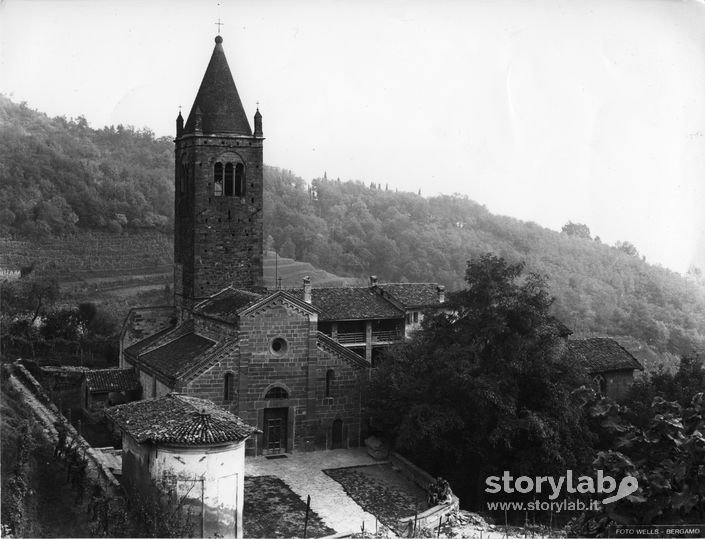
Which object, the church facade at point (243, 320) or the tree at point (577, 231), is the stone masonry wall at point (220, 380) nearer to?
the church facade at point (243, 320)

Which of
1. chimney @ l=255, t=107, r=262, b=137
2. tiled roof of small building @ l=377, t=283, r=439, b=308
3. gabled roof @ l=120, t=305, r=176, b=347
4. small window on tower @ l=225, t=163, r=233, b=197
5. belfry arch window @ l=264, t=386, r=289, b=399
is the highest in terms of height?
chimney @ l=255, t=107, r=262, b=137

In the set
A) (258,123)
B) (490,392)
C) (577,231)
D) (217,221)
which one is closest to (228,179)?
(217,221)

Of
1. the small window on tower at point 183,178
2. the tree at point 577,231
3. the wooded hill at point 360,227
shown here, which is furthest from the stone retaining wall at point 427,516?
the wooded hill at point 360,227

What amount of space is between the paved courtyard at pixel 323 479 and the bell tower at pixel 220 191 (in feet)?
26.4

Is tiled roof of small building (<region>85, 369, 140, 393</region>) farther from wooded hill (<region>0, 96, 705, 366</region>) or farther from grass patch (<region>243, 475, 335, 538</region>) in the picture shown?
wooded hill (<region>0, 96, 705, 366</region>)

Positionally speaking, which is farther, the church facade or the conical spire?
the conical spire

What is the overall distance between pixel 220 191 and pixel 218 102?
11.1ft

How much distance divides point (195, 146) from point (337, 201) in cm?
3022

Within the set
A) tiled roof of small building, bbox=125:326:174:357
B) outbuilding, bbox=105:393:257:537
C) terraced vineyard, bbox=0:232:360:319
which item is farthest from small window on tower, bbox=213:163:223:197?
terraced vineyard, bbox=0:232:360:319

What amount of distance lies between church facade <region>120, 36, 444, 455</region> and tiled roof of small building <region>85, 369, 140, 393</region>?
1.31ft

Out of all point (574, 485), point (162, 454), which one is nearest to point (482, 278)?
point (574, 485)

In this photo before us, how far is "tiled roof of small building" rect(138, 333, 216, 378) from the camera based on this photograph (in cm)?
2592

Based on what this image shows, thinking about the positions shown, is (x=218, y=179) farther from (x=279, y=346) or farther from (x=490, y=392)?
(x=490, y=392)

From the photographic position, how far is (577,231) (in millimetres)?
48062
